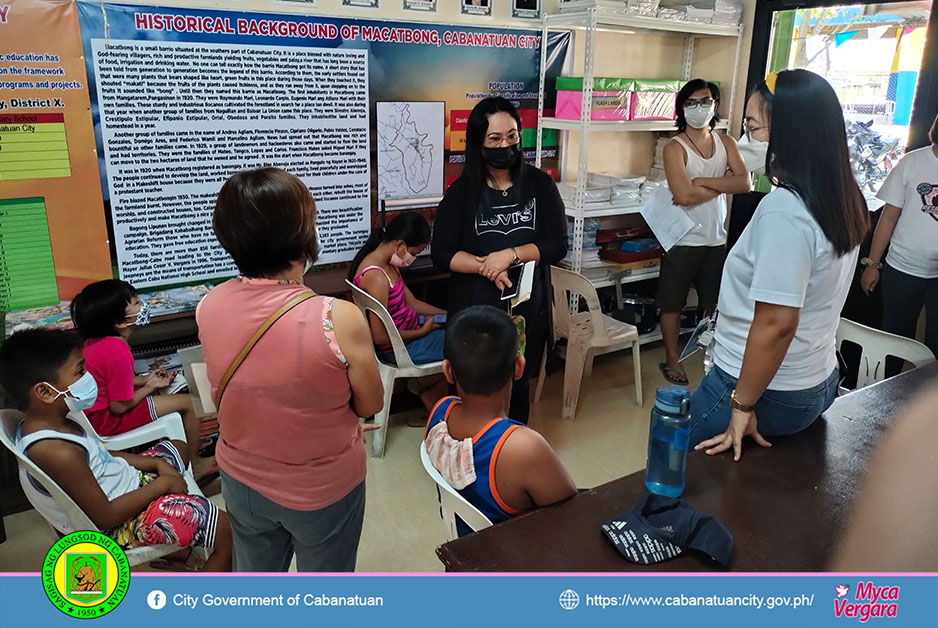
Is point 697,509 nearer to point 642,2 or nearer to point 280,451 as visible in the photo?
point 280,451

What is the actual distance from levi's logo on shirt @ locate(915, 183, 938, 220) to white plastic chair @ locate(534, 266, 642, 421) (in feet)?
4.44

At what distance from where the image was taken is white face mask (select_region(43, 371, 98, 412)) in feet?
5.29

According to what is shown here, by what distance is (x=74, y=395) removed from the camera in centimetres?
163

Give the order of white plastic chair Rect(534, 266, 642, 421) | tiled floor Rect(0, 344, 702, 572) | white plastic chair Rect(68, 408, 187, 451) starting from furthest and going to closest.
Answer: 1. white plastic chair Rect(534, 266, 642, 421)
2. tiled floor Rect(0, 344, 702, 572)
3. white plastic chair Rect(68, 408, 187, 451)

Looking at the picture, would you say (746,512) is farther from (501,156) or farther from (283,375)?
(501,156)

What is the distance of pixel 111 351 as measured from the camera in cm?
210

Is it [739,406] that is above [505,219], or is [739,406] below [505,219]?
below

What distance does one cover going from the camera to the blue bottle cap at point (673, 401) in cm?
128

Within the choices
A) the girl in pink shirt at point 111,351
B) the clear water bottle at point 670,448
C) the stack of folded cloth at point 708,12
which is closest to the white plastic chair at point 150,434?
the girl in pink shirt at point 111,351

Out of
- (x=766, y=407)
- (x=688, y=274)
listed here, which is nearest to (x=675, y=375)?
(x=688, y=274)

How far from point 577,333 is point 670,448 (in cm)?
206

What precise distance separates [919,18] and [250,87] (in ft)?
10.2

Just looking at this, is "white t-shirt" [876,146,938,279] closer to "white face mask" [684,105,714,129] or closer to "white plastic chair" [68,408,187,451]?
"white face mask" [684,105,714,129]
